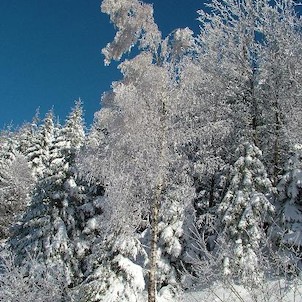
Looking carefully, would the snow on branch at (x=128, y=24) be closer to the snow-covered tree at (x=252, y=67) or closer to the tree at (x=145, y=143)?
the tree at (x=145, y=143)

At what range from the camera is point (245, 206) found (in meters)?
18.3


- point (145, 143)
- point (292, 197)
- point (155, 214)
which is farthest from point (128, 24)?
point (292, 197)

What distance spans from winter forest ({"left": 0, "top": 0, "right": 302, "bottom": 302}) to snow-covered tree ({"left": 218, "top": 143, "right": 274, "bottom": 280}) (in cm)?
5

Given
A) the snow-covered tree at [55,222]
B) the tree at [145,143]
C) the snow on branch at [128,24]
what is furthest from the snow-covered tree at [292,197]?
the snow-covered tree at [55,222]

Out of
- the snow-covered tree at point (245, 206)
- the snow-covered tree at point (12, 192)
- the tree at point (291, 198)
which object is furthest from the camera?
the snow-covered tree at point (12, 192)

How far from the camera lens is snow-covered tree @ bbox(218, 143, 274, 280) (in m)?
17.2

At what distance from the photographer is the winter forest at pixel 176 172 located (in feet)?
51.1

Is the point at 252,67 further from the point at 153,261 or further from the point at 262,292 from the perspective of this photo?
the point at 262,292

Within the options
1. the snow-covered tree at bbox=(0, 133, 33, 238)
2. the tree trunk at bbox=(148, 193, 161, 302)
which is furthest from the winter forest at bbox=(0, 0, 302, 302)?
the snow-covered tree at bbox=(0, 133, 33, 238)

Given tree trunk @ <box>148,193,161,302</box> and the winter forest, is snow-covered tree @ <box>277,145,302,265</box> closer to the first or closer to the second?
the winter forest

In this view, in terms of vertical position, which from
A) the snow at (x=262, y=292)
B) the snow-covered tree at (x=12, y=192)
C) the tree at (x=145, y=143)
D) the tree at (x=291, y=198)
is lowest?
the snow at (x=262, y=292)

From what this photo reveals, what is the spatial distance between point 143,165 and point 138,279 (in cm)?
452

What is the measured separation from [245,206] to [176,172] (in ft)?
13.2

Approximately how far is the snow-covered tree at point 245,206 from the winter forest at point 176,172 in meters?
0.05
